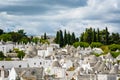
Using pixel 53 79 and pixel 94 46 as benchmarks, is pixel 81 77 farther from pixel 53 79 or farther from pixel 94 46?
pixel 94 46

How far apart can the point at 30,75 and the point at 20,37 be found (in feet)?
216

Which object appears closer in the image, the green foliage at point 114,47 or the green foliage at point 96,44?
the green foliage at point 114,47

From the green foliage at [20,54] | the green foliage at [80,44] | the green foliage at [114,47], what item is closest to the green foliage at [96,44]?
the green foliage at [80,44]

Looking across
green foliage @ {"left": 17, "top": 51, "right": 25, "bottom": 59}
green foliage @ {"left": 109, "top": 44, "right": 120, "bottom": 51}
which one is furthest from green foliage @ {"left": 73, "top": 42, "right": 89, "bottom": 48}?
green foliage @ {"left": 17, "top": 51, "right": 25, "bottom": 59}

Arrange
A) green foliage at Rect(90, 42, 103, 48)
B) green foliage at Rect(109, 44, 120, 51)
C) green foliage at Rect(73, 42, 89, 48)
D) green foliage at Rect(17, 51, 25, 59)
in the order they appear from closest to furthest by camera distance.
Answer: green foliage at Rect(17, 51, 25, 59) → green foliage at Rect(109, 44, 120, 51) → green foliage at Rect(90, 42, 103, 48) → green foliage at Rect(73, 42, 89, 48)

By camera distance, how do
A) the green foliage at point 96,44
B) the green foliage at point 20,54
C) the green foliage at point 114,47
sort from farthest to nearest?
the green foliage at point 96,44 → the green foliage at point 114,47 → the green foliage at point 20,54

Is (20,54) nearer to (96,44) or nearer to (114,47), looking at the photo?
(96,44)

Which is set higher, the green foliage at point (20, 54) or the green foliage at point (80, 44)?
the green foliage at point (80, 44)

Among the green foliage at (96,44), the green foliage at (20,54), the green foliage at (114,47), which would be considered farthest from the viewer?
the green foliage at (96,44)

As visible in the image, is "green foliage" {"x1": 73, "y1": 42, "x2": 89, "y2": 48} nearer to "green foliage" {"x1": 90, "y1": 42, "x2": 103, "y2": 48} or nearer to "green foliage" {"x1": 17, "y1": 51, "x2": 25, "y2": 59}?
"green foliage" {"x1": 90, "y1": 42, "x2": 103, "y2": 48}

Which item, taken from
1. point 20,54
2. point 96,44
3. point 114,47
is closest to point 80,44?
point 96,44

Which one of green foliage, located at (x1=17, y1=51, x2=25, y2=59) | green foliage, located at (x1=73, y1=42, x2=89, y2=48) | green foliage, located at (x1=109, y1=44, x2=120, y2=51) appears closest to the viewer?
green foliage, located at (x1=17, y1=51, x2=25, y2=59)

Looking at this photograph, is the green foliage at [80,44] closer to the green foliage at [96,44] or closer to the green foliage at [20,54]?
the green foliage at [96,44]

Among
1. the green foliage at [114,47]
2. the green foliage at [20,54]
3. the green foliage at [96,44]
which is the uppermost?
the green foliage at [96,44]
